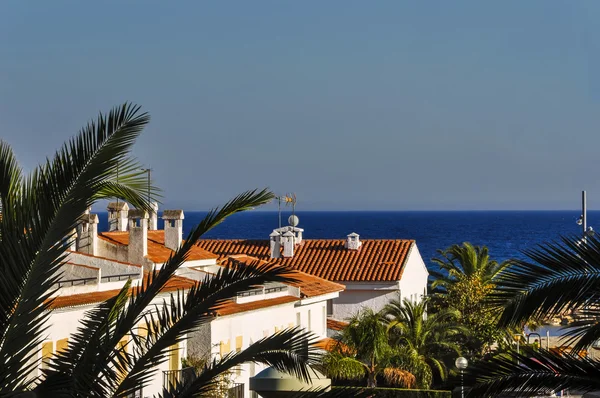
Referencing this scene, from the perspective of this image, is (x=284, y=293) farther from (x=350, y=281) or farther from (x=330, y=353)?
(x=350, y=281)

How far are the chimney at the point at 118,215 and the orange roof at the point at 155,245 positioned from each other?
5.99ft

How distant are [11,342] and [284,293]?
23874 millimetres

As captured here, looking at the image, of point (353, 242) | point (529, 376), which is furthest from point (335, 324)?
point (529, 376)

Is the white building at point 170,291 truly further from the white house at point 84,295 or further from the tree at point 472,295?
the tree at point 472,295

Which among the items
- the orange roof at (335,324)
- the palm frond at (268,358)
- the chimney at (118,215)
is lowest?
the orange roof at (335,324)

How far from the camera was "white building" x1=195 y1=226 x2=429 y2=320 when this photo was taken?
43219 mm

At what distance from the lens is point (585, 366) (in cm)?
1055

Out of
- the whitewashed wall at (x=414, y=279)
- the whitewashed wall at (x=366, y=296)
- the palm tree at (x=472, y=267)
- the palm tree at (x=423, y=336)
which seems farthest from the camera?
the whitewashed wall at (x=414, y=279)

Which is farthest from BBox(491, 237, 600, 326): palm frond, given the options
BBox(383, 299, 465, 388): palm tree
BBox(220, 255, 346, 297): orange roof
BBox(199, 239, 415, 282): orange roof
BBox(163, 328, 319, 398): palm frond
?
BBox(199, 239, 415, 282): orange roof

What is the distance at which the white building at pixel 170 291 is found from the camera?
68.0ft

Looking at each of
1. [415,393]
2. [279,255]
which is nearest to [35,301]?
[415,393]

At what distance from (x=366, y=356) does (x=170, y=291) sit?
11.3m

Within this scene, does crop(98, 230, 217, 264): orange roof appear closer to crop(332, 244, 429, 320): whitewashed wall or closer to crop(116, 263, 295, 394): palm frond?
crop(332, 244, 429, 320): whitewashed wall

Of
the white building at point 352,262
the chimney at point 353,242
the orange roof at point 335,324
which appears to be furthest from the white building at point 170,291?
the chimney at point 353,242
